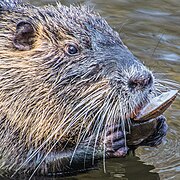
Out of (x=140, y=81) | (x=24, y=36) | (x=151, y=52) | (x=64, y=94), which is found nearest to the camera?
(x=140, y=81)

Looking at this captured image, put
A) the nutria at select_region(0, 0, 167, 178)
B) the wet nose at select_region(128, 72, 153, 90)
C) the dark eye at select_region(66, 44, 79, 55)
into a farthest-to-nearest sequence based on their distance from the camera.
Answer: the dark eye at select_region(66, 44, 79, 55) → the nutria at select_region(0, 0, 167, 178) → the wet nose at select_region(128, 72, 153, 90)

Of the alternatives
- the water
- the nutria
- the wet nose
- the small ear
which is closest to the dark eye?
the nutria

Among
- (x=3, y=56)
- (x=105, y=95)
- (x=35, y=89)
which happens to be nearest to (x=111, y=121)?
(x=105, y=95)

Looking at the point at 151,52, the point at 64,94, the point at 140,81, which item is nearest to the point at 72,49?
the point at 64,94

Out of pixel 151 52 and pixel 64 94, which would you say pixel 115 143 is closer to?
pixel 64 94

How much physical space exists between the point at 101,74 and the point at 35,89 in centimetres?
37

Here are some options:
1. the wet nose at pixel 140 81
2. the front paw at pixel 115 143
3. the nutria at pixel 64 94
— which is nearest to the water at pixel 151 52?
the nutria at pixel 64 94

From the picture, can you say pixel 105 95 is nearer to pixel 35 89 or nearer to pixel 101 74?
pixel 101 74

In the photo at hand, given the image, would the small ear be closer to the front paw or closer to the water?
the front paw

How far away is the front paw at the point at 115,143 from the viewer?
3.99 m

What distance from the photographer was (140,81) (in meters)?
3.68

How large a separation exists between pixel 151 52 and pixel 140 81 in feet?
7.62

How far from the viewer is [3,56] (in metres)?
4.05

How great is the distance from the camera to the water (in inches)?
176
